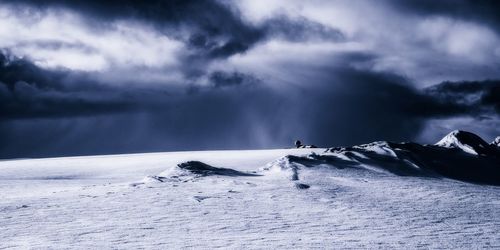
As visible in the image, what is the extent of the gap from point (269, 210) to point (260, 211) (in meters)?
0.21

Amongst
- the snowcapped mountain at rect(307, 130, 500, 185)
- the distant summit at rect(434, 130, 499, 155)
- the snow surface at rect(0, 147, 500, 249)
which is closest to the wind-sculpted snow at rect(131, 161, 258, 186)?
the snow surface at rect(0, 147, 500, 249)

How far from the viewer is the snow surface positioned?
642 cm

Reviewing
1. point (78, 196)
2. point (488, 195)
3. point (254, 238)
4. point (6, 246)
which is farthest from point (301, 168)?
point (6, 246)

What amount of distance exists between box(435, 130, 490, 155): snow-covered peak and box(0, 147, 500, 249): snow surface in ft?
19.9

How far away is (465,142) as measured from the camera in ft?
65.5

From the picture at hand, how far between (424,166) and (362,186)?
17.2ft

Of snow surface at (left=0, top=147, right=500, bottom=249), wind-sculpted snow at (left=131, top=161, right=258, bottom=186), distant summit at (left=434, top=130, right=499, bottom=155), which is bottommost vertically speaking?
snow surface at (left=0, top=147, right=500, bottom=249)

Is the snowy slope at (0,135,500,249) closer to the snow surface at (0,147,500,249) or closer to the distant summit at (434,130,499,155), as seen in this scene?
the snow surface at (0,147,500,249)

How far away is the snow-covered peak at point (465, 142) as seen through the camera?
19.4 m

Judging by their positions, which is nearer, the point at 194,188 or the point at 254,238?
the point at 254,238

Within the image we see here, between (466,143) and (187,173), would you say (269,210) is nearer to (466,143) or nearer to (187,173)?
(187,173)

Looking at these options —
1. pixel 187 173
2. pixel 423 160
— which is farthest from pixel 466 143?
pixel 187 173

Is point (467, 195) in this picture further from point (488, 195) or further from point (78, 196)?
point (78, 196)

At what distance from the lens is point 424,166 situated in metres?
15.9
